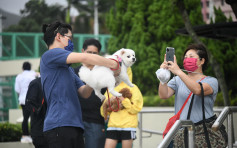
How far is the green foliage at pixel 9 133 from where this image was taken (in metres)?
9.48

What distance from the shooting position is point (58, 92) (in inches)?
122

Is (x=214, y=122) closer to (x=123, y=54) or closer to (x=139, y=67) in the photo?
(x=123, y=54)

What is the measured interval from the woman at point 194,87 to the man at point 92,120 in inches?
42.8

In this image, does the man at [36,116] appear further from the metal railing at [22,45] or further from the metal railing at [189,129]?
the metal railing at [22,45]

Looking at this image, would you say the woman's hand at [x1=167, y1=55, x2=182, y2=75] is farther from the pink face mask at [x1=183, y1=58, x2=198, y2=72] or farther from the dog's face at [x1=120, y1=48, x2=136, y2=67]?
the dog's face at [x1=120, y1=48, x2=136, y2=67]

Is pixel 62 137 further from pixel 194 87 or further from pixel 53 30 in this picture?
pixel 194 87

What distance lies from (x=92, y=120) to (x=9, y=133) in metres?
5.58

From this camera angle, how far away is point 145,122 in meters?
11.5

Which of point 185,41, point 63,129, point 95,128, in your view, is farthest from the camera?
point 185,41

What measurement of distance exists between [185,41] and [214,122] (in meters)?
9.29

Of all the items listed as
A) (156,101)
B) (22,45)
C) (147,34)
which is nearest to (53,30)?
(156,101)

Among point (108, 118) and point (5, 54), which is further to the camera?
point (5, 54)

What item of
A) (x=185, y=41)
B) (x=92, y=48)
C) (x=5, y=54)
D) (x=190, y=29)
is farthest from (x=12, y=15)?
(x=92, y=48)

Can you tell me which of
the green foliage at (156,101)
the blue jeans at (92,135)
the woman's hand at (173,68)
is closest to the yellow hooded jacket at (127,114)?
the blue jeans at (92,135)
